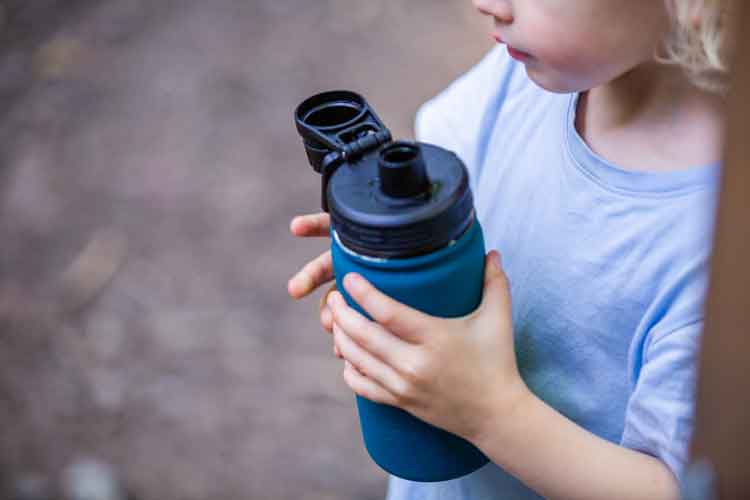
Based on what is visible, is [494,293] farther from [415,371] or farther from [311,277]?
[311,277]

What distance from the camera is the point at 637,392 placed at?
681 mm

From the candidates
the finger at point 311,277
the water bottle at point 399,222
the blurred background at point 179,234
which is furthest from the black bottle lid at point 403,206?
the blurred background at point 179,234

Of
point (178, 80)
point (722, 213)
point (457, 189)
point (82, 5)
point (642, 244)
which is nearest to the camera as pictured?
point (722, 213)

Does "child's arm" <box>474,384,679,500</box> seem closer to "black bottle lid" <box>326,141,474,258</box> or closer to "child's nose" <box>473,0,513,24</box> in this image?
"black bottle lid" <box>326,141,474,258</box>

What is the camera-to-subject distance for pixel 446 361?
0.66m

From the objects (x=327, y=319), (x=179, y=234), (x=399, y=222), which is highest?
(x=399, y=222)

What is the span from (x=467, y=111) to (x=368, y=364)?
0.33m

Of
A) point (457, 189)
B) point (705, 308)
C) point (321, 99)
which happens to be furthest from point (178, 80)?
point (705, 308)

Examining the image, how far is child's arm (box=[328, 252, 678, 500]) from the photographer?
664mm

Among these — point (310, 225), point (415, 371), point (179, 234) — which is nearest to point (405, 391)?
point (415, 371)

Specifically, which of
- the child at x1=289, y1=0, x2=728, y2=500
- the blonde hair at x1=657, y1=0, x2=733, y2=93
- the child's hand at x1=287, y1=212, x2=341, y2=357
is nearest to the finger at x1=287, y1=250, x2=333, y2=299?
the child's hand at x1=287, y1=212, x2=341, y2=357

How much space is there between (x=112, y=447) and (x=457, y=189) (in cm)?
131

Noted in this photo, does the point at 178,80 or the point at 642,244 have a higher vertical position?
the point at 642,244

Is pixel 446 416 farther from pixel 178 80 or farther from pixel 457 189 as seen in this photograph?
pixel 178 80
